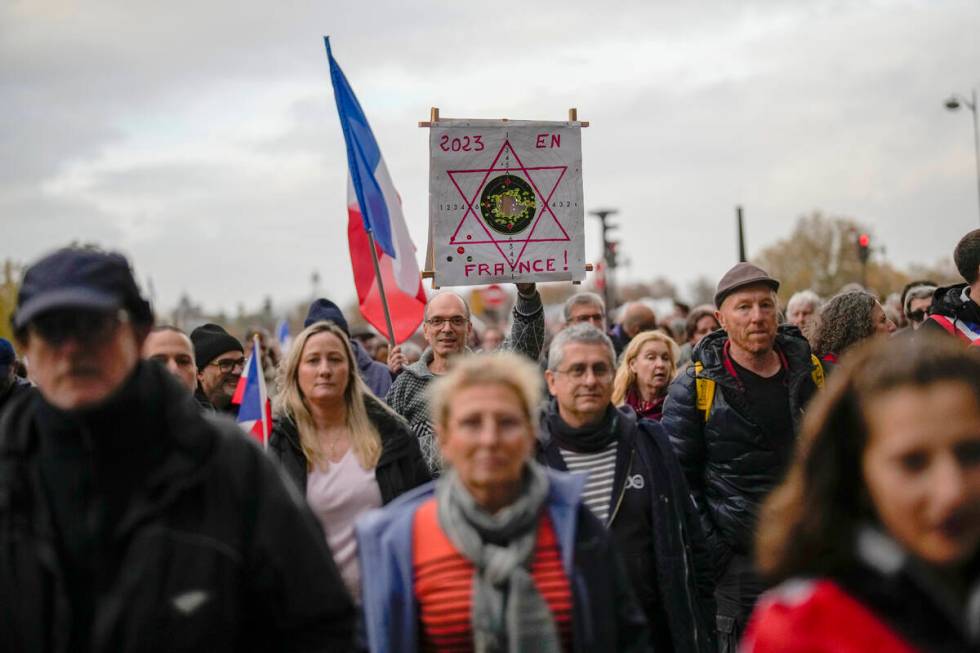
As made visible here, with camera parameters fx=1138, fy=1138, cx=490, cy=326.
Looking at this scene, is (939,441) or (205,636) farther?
(205,636)

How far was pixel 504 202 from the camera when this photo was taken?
7.71m

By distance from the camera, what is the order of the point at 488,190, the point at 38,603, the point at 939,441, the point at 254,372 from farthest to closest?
the point at 488,190 < the point at 254,372 < the point at 38,603 < the point at 939,441

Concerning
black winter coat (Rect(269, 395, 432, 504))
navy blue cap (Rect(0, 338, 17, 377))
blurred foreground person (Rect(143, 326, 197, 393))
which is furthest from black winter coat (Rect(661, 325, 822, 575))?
navy blue cap (Rect(0, 338, 17, 377))

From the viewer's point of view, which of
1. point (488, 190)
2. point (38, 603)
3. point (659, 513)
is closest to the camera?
point (38, 603)

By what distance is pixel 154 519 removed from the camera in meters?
2.61

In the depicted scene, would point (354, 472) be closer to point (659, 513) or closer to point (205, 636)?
point (659, 513)

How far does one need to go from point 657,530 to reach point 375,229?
13.0 ft

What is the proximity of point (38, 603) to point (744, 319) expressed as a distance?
429 cm

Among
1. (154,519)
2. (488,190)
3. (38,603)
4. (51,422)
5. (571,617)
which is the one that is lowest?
(571,617)

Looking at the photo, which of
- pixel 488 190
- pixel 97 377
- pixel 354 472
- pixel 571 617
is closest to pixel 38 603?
pixel 97 377

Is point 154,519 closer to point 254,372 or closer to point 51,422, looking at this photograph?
point 51,422

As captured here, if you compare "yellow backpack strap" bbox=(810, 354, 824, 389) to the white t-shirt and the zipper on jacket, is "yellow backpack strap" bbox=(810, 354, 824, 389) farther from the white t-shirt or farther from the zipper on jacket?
the white t-shirt

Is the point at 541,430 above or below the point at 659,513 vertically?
above

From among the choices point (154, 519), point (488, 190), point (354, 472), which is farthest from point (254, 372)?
point (154, 519)
